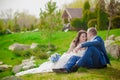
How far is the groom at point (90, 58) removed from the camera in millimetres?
4180

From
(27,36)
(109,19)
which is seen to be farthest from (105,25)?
(27,36)

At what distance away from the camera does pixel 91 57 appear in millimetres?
4285

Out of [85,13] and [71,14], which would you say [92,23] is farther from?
[71,14]

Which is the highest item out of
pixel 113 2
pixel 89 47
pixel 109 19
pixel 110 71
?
pixel 113 2

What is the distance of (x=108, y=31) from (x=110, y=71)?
1734 mm

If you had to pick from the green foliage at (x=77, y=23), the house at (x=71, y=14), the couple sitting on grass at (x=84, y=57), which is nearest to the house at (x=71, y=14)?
the house at (x=71, y=14)

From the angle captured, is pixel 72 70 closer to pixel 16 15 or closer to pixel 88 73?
pixel 88 73

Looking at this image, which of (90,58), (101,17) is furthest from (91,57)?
(101,17)

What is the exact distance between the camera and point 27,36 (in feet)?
21.9

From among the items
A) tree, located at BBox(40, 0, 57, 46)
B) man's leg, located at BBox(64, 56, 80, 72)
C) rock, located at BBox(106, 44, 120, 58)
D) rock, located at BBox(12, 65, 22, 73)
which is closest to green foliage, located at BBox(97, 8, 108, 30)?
rock, located at BBox(106, 44, 120, 58)

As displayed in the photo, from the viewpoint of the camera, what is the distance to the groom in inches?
165

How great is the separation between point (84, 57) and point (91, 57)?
0.13 meters

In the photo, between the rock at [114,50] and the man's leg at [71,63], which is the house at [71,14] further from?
the man's leg at [71,63]

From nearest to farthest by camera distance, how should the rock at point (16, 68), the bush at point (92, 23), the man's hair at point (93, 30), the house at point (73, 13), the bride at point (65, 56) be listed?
the bride at point (65, 56), the man's hair at point (93, 30), the rock at point (16, 68), the bush at point (92, 23), the house at point (73, 13)
